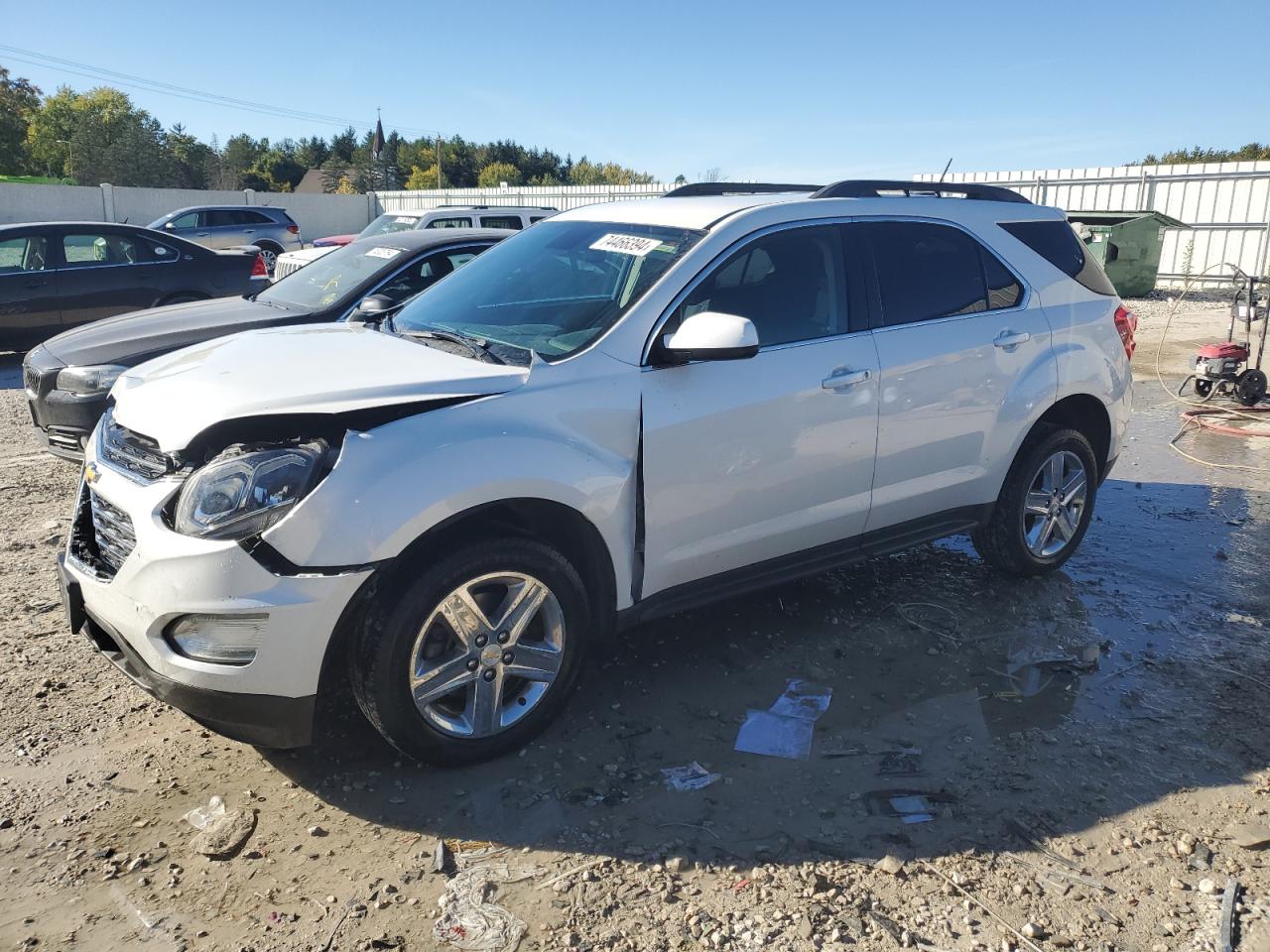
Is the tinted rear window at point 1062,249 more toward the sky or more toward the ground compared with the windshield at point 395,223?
more toward the ground

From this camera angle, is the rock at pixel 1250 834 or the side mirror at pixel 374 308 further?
the side mirror at pixel 374 308

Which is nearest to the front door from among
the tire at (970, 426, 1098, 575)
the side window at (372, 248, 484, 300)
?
the tire at (970, 426, 1098, 575)

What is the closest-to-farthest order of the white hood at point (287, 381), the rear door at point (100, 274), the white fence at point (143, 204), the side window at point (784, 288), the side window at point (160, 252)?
the white hood at point (287, 381) < the side window at point (784, 288) < the rear door at point (100, 274) < the side window at point (160, 252) < the white fence at point (143, 204)

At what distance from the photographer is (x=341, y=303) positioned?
668cm

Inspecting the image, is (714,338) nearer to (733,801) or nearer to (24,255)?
(733,801)

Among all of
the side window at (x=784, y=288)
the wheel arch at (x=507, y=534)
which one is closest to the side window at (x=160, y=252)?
the side window at (x=784, y=288)

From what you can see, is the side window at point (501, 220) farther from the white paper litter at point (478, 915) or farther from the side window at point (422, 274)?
the white paper litter at point (478, 915)

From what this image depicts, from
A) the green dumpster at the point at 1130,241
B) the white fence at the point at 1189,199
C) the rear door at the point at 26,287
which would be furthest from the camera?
the white fence at the point at 1189,199

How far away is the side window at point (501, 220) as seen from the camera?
13039mm

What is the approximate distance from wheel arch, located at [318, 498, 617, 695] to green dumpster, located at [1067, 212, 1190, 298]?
18.6 metres

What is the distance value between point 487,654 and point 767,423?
1.37 m

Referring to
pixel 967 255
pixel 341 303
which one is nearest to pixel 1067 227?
pixel 967 255

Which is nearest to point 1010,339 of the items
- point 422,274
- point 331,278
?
point 422,274

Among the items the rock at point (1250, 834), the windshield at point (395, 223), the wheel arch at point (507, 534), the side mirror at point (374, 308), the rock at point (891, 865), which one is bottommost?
the rock at point (891, 865)
